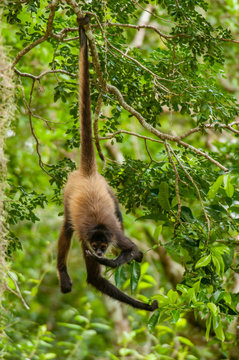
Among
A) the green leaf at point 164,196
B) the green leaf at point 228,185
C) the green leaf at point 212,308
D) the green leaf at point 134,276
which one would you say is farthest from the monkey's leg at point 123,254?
the green leaf at point 228,185

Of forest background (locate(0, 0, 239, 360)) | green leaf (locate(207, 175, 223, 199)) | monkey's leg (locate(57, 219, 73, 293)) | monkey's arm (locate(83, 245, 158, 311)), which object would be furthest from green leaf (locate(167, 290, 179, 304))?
monkey's leg (locate(57, 219, 73, 293))

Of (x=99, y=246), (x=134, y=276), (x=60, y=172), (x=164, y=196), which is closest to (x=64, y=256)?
(x=99, y=246)

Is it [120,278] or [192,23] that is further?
[192,23]

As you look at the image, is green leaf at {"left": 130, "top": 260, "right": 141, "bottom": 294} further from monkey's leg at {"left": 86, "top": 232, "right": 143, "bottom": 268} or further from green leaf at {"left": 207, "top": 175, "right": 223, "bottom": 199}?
green leaf at {"left": 207, "top": 175, "right": 223, "bottom": 199}

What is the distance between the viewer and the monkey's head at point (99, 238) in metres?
4.93

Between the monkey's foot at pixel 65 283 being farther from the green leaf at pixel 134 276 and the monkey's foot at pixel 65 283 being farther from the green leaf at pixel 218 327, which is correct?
the green leaf at pixel 218 327

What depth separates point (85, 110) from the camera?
450cm

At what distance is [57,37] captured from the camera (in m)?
4.46

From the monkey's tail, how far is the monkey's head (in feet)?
1.85

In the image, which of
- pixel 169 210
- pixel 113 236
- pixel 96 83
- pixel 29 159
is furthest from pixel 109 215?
pixel 29 159

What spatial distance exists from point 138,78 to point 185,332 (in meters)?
5.43

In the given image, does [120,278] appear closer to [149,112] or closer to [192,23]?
[149,112]

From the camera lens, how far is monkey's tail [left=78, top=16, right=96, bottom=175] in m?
4.28

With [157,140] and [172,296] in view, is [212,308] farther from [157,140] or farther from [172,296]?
[157,140]
